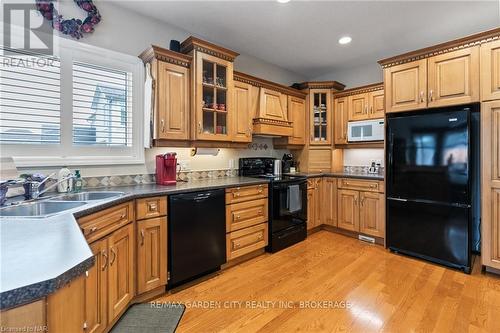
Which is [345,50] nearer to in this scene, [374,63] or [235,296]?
[374,63]

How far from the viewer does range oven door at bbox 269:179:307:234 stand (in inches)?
122

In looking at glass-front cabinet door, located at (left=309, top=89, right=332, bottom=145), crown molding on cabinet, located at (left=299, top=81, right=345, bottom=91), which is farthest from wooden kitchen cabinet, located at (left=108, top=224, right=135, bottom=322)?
crown molding on cabinet, located at (left=299, top=81, right=345, bottom=91)

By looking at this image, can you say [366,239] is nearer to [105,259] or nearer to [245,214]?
[245,214]

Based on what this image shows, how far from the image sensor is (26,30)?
79.3 inches

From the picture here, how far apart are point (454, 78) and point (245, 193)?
2553 millimetres

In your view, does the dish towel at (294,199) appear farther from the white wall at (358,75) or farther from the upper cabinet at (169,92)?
the white wall at (358,75)

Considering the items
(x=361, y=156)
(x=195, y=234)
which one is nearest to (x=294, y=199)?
(x=195, y=234)

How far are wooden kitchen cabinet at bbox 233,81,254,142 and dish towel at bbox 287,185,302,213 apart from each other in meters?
0.88

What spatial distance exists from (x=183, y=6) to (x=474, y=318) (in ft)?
12.1

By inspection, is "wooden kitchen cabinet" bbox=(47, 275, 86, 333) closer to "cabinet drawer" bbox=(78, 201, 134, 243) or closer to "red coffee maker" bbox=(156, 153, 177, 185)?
"cabinet drawer" bbox=(78, 201, 134, 243)

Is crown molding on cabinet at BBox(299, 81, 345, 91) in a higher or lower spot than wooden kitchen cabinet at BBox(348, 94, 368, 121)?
higher

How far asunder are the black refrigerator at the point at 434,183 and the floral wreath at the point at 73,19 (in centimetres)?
337

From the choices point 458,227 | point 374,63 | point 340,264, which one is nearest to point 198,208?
point 340,264

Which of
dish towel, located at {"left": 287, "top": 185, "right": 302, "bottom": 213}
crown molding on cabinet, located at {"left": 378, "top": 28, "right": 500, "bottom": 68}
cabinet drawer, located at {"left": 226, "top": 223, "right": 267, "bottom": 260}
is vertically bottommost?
cabinet drawer, located at {"left": 226, "top": 223, "right": 267, "bottom": 260}
